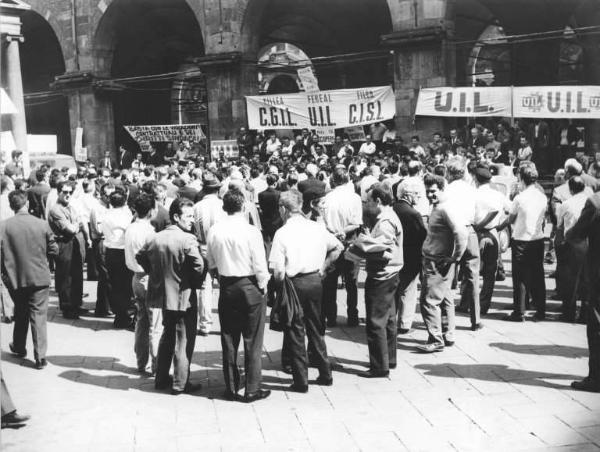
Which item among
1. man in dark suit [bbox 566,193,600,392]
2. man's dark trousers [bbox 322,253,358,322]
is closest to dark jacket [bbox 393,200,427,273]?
man's dark trousers [bbox 322,253,358,322]

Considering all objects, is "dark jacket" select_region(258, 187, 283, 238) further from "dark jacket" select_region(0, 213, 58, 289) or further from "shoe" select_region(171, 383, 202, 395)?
"shoe" select_region(171, 383, 202, 395)

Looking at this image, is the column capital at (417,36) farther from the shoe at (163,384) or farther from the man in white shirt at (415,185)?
the shoe at (163,384)

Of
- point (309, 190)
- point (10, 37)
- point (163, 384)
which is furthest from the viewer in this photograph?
point (10, 37)

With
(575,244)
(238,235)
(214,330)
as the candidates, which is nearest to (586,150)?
(575,244)

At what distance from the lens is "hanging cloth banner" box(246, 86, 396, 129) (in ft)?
57.7

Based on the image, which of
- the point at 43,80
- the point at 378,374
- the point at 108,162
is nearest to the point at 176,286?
the point at 378,374

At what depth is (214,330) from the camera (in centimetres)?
891

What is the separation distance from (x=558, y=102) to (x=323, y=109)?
6.04 meters

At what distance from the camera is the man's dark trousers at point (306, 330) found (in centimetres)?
646

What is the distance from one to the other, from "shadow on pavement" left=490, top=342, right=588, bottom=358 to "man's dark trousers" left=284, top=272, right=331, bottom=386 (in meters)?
2.23

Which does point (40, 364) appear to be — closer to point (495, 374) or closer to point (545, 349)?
point (495, 374)

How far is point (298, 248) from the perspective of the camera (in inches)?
254

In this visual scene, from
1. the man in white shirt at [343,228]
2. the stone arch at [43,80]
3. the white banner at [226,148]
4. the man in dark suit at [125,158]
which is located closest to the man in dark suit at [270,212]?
the man in white shirt at [343,228]

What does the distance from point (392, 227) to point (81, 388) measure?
11.2ft
